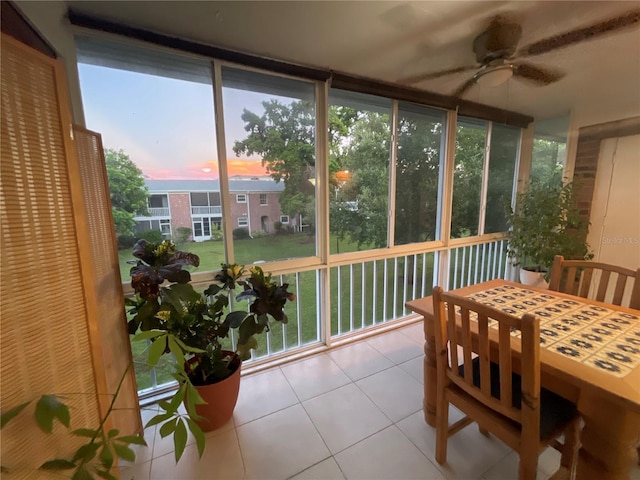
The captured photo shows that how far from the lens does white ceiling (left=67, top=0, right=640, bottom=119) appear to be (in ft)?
4.42

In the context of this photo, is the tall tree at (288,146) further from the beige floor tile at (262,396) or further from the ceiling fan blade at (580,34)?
the ceiling fan blade at (580,34)

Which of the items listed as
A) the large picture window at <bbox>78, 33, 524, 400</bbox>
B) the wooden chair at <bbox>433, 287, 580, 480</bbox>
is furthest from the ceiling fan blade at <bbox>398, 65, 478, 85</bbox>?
the wooden chair at <bbox>433, 287, 580, 480</bbox>

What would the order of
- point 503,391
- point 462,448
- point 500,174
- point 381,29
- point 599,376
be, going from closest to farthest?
1. point 599,376
2. point 503,391
3. point 462,448
4. point 381,29
5. point 500,174

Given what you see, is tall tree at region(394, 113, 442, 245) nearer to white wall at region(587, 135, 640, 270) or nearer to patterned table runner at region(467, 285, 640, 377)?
patterned table runner at region(467, 285, 640, 377)

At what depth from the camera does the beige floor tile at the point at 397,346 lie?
7.36 feet

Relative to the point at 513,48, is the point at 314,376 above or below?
below

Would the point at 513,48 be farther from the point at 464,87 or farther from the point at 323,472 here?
the point at 323,472

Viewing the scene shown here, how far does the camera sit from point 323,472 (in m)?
1.31

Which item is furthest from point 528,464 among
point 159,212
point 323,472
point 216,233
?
point 159,212

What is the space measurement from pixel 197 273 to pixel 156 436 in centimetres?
97

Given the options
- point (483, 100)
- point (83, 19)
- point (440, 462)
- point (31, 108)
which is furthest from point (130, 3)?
point (483, 100)

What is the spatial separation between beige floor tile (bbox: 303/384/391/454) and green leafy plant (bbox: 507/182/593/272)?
8.53 ft

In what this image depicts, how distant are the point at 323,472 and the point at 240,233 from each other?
→ 58.9 inches

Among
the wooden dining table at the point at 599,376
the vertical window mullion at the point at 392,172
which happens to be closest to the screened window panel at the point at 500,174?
the vertical window mullion at the point at 392,172
